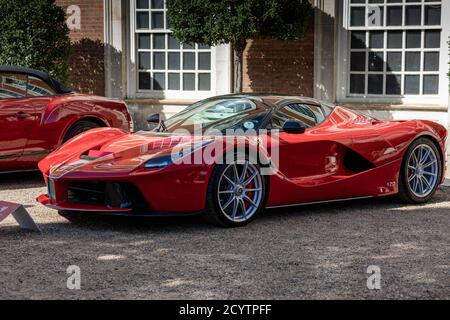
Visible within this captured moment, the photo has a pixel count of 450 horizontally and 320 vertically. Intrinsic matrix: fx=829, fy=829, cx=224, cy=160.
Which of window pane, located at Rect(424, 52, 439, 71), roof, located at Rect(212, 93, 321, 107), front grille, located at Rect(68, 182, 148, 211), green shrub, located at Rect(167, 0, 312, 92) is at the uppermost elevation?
green shrub, located at Rect(167, 0, 312, 92)

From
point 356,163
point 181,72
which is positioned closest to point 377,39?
point 181,72

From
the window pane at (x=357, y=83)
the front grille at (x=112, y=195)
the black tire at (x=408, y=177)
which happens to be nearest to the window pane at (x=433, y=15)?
the window pane at (x=357, y=83)

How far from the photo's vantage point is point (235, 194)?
24.4 ft

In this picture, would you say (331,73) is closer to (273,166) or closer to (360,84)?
(360,84)

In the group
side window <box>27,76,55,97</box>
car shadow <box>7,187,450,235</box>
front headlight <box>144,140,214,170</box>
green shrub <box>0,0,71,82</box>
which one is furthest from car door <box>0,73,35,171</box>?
green shrub <box>0,0,71,82</box>

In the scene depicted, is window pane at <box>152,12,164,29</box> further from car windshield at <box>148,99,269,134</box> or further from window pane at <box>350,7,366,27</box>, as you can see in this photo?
car windshield at <box>148,99,269,134</box>

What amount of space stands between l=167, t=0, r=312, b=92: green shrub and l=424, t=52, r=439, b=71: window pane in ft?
7.49

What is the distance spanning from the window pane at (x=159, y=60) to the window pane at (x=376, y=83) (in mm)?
4246

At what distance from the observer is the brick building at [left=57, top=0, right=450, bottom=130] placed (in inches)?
591

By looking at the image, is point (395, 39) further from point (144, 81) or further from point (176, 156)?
point (176, 156)

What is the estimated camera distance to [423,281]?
5.60 meters

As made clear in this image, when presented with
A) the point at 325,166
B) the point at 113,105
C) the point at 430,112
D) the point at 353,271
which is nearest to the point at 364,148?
the point at 325,166

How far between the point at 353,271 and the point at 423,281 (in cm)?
52

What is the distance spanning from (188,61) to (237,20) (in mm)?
2960
